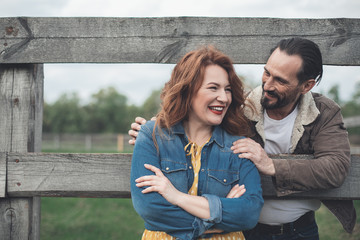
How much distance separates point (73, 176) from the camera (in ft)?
7.17

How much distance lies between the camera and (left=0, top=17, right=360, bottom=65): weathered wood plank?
216cm

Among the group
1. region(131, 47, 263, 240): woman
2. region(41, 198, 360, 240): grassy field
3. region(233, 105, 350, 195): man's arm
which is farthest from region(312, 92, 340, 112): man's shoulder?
region(41, 198, 360, 240): grassy field

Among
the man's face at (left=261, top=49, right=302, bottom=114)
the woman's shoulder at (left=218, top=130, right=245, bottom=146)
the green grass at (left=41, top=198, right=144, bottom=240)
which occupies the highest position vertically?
the man's face at (left=261, top=49, right=302, bottom=114)

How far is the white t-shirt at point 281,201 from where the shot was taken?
2357 millimetres

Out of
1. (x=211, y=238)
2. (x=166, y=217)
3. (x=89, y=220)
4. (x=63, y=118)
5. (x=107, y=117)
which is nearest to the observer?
(x=166, y=217)

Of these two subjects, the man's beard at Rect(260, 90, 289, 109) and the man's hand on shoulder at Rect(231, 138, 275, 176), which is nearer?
the man's hand on shoulder at Rect(231, 138, 275, 176)

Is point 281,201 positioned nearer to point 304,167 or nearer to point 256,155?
point 304,167

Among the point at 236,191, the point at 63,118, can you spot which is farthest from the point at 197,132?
the point at 63,118

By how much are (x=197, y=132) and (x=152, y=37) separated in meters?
0.65

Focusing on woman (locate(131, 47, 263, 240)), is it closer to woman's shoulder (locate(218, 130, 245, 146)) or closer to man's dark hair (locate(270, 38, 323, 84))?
woman's shoulder (locate(218, 130, 245, 146))

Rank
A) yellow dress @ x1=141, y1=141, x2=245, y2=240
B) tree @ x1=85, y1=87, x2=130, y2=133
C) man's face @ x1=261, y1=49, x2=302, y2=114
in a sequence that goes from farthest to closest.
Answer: tree @ x1=85, y1=87, x2=130, y2=133
man's face @ x1=261, y1=49, x2=302, y2=114
yellow dress @ x1=141, y1=141, x2=245, y2=240

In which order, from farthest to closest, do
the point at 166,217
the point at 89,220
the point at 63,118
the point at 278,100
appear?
1. the point at 63,118
2. the point at 89,220
3. the point at 278,100
4. the point at 166,217

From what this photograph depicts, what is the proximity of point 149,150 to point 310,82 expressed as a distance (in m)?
1.31

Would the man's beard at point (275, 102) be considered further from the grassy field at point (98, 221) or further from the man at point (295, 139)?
the grassy field at point (98, 221)
